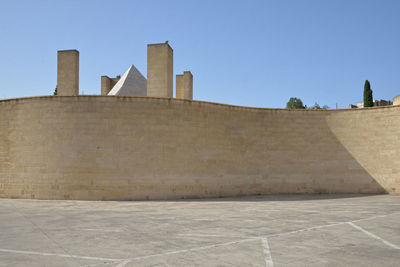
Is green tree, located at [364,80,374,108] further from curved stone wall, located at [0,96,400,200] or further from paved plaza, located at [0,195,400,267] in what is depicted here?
paved plaza, located at [0,195,400,267]

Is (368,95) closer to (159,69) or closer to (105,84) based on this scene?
(159,69)

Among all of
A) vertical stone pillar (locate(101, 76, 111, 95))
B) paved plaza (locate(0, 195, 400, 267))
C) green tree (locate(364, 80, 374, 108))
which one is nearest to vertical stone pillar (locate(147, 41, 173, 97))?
paved plaza (locate(0, 195, 400, 267))

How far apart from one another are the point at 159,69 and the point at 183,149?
5.83 meters

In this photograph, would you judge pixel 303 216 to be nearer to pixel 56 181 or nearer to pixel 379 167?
pixel 379 167

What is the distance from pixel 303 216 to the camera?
8.09 metres

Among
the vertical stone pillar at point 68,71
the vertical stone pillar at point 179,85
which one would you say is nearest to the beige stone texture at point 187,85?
the vertical stone pillar at point 179,85

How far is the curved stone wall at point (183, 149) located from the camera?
1150 centimetres

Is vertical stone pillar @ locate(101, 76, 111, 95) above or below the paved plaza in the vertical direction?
above

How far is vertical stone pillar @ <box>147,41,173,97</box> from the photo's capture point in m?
16.1

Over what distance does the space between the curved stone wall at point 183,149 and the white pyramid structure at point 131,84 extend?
7955 millimetres

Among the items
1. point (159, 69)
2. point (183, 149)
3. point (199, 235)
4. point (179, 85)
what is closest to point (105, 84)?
point (179, 85)

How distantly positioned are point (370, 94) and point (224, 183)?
1080 inches

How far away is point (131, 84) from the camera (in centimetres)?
2052

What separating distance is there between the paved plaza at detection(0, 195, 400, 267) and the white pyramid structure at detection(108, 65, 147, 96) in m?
11.1
